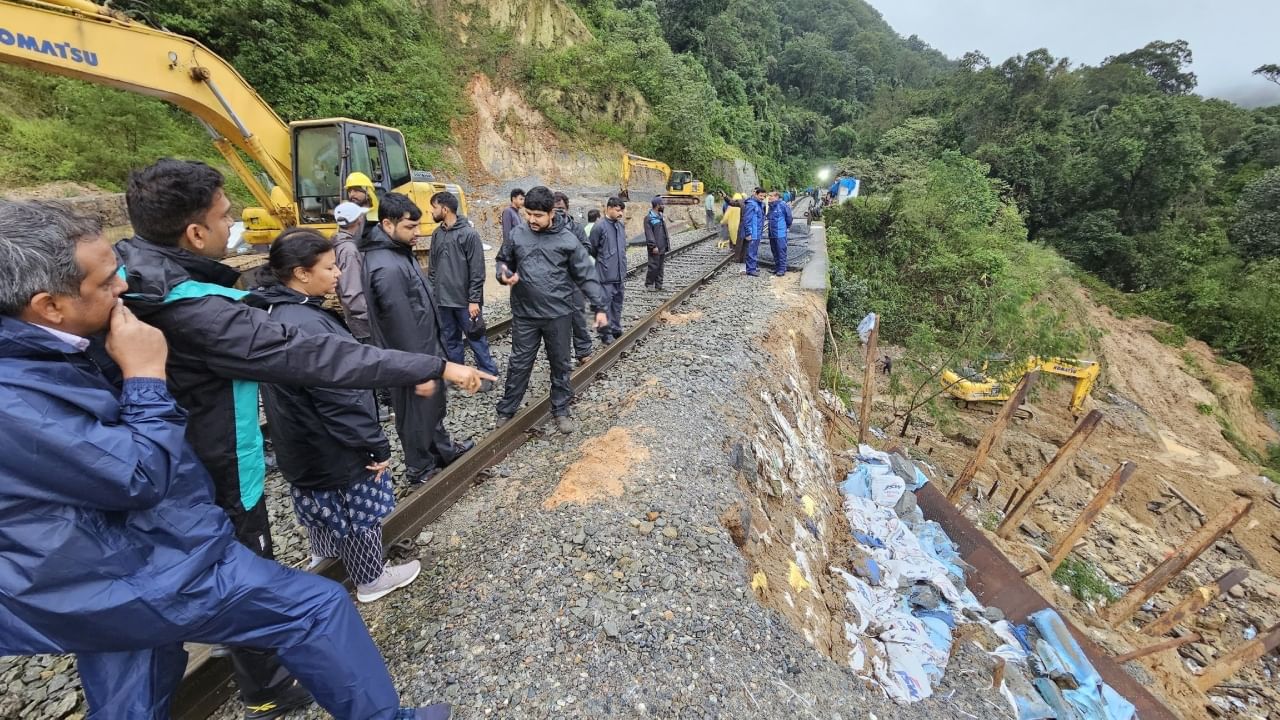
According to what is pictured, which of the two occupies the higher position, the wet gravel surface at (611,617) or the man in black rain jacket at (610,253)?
the man in black rain jacket at (610,253)

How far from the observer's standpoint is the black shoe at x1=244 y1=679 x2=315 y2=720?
1942 millimetres

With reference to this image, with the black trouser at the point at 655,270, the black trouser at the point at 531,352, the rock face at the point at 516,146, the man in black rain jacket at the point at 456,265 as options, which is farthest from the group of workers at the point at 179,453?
the rock face at the point at 516,146

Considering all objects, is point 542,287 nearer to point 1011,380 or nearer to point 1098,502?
point 1098,502

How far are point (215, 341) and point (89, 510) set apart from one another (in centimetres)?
57

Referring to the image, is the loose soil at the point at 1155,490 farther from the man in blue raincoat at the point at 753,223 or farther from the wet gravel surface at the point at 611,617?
the wet gravel surface at the point at 611,617

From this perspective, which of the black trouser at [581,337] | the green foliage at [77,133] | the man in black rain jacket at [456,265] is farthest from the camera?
the green foliage at [77,133]

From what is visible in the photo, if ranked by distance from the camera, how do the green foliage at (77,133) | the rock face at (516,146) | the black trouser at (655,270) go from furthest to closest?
the rock face at (516,146)
the black trouser at (655,270)
the green foliage at (77,133)

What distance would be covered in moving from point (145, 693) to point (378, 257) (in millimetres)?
2319

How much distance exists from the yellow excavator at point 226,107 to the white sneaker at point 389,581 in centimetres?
560

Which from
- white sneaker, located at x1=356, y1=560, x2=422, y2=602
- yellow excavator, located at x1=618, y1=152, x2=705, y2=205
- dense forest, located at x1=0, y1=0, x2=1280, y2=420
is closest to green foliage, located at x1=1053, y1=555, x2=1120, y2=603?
dense forest, located at x1=0, y1=0, x2=1280, y2=420

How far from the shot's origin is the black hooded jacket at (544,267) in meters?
3.96

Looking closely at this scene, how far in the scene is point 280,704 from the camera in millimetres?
1995

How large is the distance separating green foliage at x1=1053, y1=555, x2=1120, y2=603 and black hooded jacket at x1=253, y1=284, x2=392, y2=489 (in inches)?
355

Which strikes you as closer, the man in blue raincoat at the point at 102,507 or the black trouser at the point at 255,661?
the man in blue raincoat at the point at 102,507
